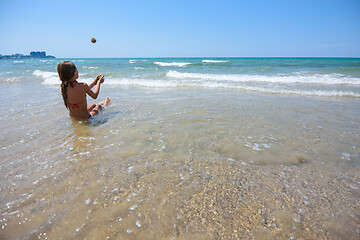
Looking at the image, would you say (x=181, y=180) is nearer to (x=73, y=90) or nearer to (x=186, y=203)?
(x=186, y=203)

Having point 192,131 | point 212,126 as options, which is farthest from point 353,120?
point 192,131

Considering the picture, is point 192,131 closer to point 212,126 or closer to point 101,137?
point 212,126

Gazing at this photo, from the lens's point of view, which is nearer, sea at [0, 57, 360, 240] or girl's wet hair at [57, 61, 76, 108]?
sea at [0, 57, 360, 240]

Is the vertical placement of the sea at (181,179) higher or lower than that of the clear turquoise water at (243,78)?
lower

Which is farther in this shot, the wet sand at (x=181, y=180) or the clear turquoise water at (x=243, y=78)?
the clear turquoise water at (x=243, y=78)

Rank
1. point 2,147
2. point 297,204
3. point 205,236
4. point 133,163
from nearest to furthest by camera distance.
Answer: point 205,236 < point 297,204 < point 133,163 < point 2,147

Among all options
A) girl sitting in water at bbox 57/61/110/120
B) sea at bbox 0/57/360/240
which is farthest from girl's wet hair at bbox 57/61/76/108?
sea at bbox 0/57/360/240

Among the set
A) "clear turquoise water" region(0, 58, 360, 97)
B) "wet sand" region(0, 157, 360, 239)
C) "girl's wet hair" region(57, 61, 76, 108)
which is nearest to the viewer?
"wet sand" region(0, 157, 360, 239)

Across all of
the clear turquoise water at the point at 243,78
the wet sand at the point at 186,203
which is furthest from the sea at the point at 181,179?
the clear turquoise water at the point at 243,78

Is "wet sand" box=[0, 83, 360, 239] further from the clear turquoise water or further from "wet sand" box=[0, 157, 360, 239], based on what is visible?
the clear turquoise water

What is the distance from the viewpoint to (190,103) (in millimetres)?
5180

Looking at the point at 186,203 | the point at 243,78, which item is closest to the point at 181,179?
the point at 186,203

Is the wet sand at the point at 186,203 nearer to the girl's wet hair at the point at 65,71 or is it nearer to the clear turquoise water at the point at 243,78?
the girl's wet hair at the point at 65,71

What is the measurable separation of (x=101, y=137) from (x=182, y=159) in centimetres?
150
